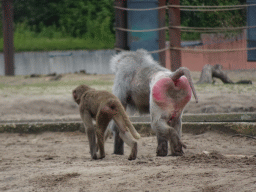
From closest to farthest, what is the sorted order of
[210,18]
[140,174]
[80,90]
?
[140,174] < [80,90] < [210,18]

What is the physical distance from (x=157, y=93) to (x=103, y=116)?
0.65 m

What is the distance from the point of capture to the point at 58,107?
8.95 metres

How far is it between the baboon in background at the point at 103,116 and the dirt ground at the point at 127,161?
0.67 ft

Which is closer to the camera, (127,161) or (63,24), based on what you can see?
(127,161)

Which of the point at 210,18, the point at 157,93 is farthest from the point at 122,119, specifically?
the point at 210,18

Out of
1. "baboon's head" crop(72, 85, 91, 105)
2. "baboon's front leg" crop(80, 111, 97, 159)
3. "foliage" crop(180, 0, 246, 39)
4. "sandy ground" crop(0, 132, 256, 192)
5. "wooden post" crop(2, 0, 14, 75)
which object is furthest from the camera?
"wooden post" crop(2, 0, 14, 75)

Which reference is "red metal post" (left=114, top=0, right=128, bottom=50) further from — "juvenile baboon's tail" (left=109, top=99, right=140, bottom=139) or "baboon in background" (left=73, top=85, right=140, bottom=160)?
"juvenile baboon's tail" (left=109, top=99, right=140, bottom=139)

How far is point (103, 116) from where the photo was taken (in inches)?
184

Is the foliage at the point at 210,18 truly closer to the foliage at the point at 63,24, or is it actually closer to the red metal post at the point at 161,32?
the red metal post at the point at 161,32

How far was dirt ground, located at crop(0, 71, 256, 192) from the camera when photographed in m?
3.19

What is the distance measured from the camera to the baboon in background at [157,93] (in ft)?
14.9

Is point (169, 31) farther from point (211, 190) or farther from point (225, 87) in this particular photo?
point (211, 190)

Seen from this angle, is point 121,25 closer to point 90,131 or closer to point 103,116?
point 90,131

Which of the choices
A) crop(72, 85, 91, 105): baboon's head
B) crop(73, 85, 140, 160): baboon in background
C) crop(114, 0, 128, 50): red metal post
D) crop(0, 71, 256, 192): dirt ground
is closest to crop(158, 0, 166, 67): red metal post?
crop(114, 0, 128, 50): red metal post
